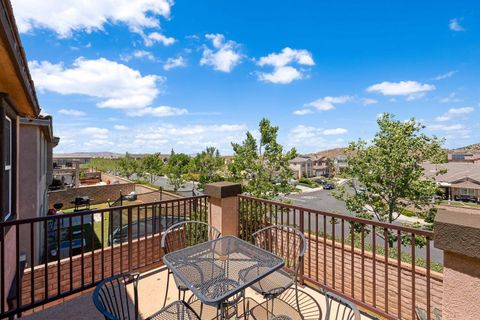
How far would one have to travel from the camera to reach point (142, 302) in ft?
9.21

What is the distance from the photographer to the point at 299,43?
1630cm

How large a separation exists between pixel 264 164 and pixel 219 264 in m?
10.6

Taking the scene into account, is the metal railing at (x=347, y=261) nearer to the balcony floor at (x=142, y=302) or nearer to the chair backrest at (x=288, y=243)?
the chair backrest at (x=288, y=243)

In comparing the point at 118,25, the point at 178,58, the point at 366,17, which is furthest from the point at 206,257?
the point at 366,17

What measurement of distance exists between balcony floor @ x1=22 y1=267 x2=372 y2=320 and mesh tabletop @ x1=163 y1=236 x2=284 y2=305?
77 centimetres

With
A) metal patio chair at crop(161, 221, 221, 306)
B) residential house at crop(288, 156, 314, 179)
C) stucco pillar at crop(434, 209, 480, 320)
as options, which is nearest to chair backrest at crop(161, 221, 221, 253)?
metal patio chair at crop(161, 221, 221, 306)

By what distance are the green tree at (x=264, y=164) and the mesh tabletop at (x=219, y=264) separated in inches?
388

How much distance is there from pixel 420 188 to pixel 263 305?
10461 mm

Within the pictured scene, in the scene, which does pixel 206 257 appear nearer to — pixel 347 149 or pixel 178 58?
pixel 347 149

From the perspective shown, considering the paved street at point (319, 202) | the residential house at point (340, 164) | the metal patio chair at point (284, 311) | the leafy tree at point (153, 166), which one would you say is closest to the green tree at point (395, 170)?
the residential house at point (340, 164)

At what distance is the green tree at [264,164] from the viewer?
12633 millimetres

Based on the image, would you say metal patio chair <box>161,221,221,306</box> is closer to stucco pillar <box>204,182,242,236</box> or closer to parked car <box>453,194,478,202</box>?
stucco pillar <box>204,182,242,236</box>

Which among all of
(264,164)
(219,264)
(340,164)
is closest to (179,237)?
(219,264)

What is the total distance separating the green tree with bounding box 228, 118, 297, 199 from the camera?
12.6 m
